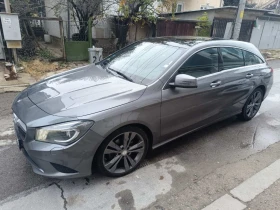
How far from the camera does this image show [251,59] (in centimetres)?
401

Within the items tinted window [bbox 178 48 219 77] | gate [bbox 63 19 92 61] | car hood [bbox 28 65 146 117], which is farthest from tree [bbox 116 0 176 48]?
car hood [bbox 28 65 146 117]

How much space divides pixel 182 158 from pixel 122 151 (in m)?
0.97

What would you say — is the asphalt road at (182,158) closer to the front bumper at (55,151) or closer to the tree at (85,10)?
the front bumper at (55,151)

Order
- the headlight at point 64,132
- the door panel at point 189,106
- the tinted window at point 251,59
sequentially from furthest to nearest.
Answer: the tinted window at point 251,59, the door panel at point 189,106, the headlight at point 64,132

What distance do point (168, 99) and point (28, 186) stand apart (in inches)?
73.5

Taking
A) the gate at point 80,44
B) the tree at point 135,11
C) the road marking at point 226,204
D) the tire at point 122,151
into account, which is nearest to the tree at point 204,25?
the tree at point 135,11

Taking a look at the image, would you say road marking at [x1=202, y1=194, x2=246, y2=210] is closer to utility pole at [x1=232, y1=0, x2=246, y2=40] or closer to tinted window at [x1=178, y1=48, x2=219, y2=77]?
tinted window at [x1=178, y1=48, x2=219, y2=77]

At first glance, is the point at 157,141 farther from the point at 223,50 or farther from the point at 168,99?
the point at 223,50

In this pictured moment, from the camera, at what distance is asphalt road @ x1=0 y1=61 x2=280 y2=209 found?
97.0 inches

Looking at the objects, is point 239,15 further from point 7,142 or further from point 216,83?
point 7,142

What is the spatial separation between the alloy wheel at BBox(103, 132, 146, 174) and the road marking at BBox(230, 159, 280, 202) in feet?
3.80

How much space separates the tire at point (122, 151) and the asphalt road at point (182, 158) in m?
0.13

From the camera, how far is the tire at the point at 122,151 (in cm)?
242

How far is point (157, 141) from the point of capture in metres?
2.88
